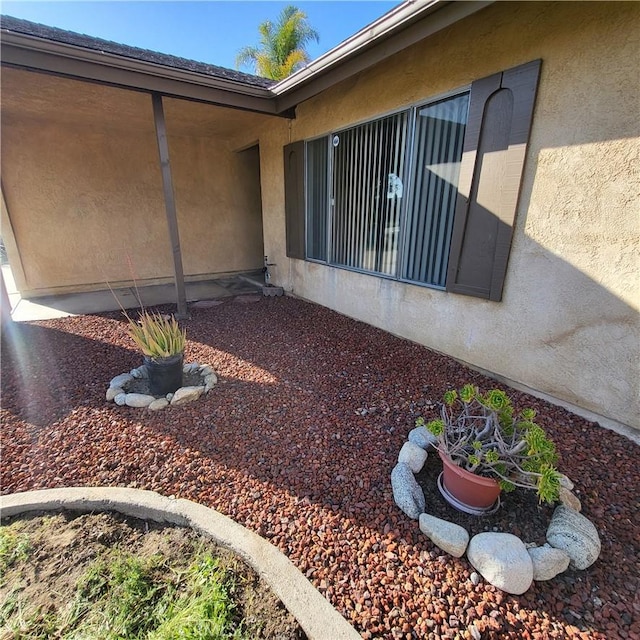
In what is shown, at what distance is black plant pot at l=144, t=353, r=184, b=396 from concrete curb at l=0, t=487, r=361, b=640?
0.98 meters

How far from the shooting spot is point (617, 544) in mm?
1561

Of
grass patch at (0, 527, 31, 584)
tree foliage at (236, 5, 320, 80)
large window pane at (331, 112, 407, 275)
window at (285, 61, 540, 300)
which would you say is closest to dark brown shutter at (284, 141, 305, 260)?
window at (285, 61, 540, 300)

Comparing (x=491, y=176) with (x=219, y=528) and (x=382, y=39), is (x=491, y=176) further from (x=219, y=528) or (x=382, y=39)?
(x=219, y=528)

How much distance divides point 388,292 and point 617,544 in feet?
9.59

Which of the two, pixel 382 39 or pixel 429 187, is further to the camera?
pixel 429 187

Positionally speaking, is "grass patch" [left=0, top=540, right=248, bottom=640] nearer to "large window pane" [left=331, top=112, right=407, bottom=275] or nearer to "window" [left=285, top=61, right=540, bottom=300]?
"window" [left=285, top=61, right=540, bottom=300]

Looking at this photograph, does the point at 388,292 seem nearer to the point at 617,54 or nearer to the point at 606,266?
the point at 606,266

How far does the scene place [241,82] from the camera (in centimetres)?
415

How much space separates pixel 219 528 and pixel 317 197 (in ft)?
14.8

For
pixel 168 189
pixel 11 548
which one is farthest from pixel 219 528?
pixel 168 189

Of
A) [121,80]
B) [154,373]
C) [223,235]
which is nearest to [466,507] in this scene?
[154,373]

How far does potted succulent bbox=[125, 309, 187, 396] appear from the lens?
8.77ft

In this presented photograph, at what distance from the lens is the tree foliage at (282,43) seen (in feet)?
42.8

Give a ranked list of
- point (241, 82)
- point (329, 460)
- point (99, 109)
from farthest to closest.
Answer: point (99, 109) → point (241, 82) → point (329, 460)
